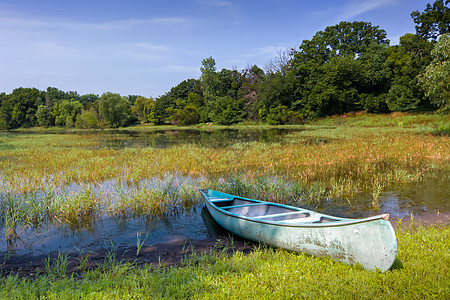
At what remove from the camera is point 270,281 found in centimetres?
414

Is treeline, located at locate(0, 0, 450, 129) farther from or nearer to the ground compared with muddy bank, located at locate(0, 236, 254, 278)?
farther from the ground

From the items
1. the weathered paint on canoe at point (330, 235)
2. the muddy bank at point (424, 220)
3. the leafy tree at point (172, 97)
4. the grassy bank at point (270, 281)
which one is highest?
the leafy tree at point (172, 97)

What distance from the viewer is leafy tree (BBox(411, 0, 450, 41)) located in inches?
1839

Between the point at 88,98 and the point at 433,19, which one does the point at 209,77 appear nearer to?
the point at 433,19

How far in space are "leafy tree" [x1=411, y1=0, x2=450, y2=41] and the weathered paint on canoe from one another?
193 feet

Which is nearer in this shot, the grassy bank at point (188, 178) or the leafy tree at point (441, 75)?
the grassy bank at point (188, 178)

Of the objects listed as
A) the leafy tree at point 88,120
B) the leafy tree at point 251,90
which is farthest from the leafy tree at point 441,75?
the leafy tree at point 88,120

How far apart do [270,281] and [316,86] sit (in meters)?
56.2

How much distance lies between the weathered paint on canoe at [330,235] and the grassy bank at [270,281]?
0.59 feet

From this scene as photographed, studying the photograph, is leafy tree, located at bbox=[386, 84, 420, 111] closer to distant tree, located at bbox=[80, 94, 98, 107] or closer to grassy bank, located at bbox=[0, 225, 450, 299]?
grassy bank, located at bbox=[0, 225, 450, 299]

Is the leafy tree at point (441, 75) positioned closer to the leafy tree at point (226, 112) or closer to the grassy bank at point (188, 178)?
the grassy bank at point (188, 178)

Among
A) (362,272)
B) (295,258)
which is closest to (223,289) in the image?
(295,258)

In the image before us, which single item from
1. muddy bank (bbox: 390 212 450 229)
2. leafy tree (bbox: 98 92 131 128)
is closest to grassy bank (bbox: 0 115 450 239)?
muddy bank (bbox: 390 212 450 229)

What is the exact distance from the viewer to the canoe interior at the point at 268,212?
19.6ft
